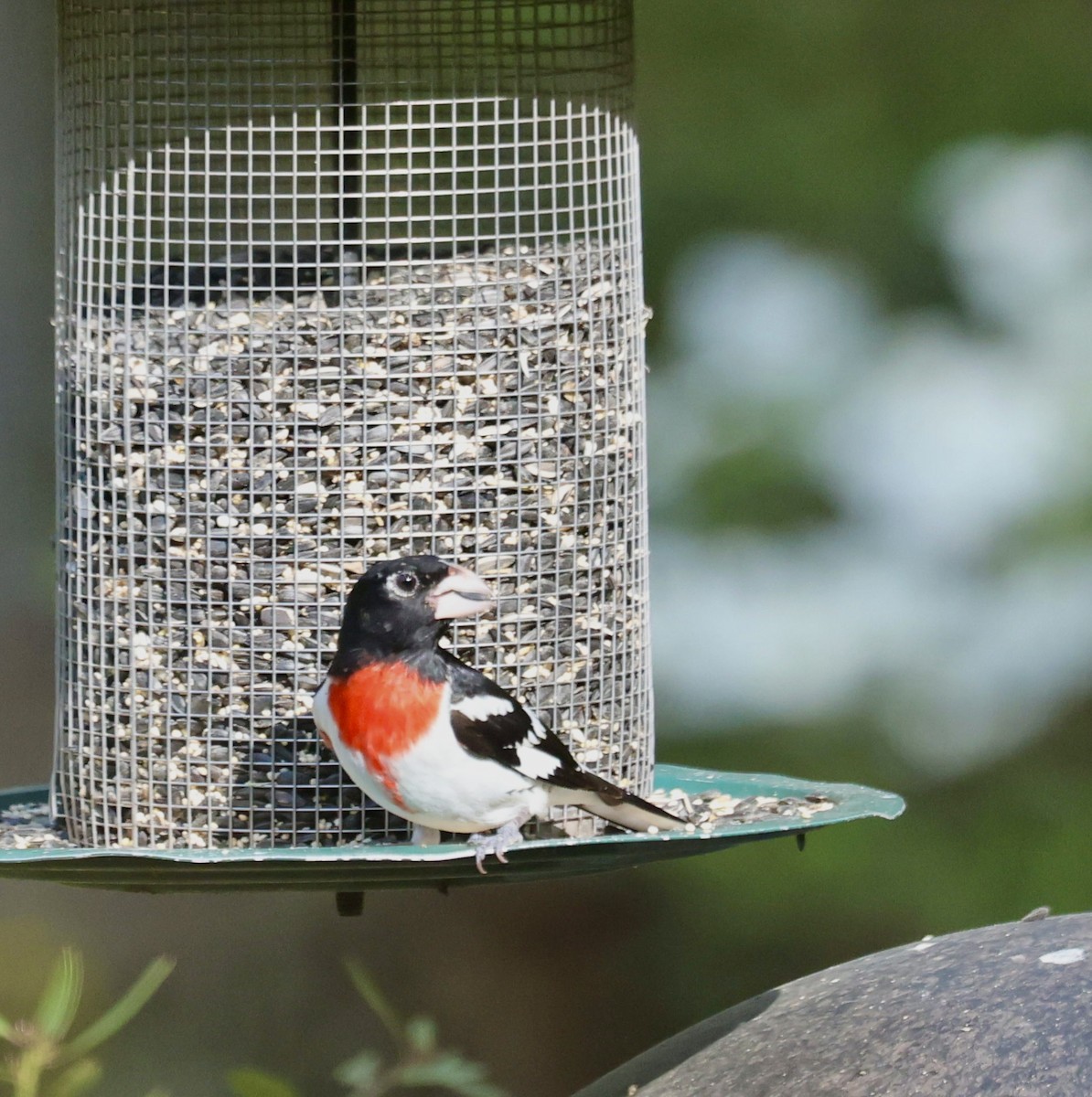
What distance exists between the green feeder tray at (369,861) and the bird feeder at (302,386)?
0.69ft

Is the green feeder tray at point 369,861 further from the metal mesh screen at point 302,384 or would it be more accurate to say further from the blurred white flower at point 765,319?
the blurred white flower at point 765,319

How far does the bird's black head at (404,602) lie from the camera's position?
3.56 m

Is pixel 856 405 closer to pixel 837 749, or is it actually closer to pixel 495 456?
pixel 837 749

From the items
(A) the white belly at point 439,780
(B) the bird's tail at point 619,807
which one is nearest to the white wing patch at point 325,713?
(A) the white belly at point 439,780

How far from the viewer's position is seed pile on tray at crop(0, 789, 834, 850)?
397 centimetres

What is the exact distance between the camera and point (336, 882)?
3.46 m

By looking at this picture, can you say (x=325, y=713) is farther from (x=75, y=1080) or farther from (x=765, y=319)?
(x=765, y=319)

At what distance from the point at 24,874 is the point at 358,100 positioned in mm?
1657

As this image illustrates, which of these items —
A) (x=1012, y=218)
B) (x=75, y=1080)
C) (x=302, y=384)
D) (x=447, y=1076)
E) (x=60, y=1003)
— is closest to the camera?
(x=75, y=1080)

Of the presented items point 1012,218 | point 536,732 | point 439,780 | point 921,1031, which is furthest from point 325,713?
point 1012,218

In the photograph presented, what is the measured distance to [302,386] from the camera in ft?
12.4

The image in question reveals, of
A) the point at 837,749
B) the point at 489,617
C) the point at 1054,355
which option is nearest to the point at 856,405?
the point at 1054,355

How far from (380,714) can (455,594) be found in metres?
0.27

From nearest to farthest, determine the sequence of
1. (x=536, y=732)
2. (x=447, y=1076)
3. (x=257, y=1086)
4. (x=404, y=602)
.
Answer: (x=257, y=1086), (x=447, y=1076), (x=404, y=602), (x=536, y=732)
